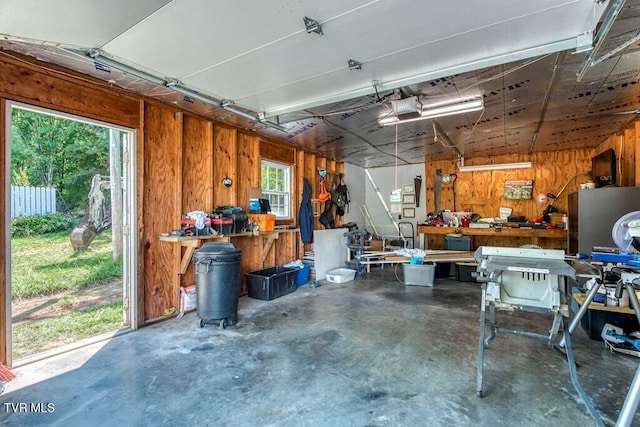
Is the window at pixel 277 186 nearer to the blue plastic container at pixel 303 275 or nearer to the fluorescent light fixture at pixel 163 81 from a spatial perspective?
the blue plastic container at pixel 303 275

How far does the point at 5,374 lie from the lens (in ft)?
7.88

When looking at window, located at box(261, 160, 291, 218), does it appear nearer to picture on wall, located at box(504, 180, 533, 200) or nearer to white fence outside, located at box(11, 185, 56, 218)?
white fence outside, located at box(11, 185, 56, 218)

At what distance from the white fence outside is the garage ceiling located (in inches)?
50.8

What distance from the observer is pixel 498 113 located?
13.4ft

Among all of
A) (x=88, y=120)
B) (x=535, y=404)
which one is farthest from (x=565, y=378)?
(x=88, y=120)

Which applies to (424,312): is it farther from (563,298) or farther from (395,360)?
(563,298)

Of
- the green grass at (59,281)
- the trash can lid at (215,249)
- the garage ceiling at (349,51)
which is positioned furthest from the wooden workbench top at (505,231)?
the green grass at (59,281)

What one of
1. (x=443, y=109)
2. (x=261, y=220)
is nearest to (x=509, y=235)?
(x=443, y=109)

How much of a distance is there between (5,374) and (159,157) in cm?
241

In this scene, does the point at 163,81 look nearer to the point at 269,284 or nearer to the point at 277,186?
the point at 269,284

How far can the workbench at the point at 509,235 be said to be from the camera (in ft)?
17.7

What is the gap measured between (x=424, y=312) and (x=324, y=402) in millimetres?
2311

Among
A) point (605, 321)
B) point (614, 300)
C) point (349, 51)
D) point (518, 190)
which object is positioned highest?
point (349, 51)

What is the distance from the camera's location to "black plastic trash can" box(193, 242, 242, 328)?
342 centimetres
